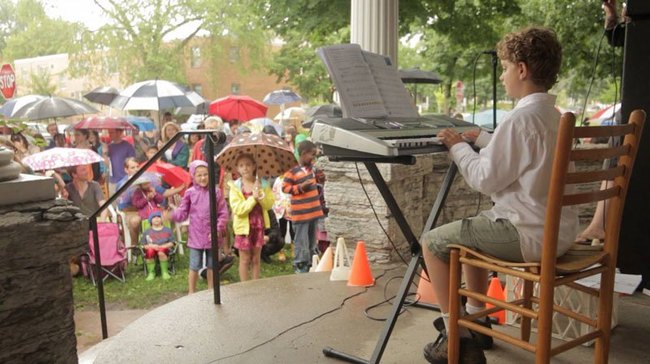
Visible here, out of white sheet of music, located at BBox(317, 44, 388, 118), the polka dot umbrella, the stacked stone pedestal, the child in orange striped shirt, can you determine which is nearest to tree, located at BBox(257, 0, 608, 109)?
the child in orange striped shirt

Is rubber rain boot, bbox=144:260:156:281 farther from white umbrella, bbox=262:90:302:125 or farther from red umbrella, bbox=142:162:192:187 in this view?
white umbrella, bbox=262:90:302:125

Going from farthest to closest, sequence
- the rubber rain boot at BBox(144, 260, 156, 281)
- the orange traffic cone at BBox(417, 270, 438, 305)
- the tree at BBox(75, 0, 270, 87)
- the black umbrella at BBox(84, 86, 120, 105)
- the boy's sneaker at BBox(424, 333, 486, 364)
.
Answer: the tree at BBox(75, 0, 270, 87)
the black umbrella at BBox(84, 86, 120, 105)
the rubber rain boot at BBox(144, 260, 156, 281)
the orange traffic cone at BBox(417, 270, 438, 305)
the boy's sneaker at BBox(424, 333, 486, 364)

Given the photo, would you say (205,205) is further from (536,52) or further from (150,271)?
(536,52)

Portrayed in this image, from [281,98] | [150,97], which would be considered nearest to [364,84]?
[150,97]

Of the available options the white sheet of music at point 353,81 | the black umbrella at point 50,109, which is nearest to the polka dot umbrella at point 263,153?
the white sheet of music at point 353,81

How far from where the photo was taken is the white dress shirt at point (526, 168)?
2.44m

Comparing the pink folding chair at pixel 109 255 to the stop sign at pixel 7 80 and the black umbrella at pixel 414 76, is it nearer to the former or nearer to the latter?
the black umbrella at pixel 414 76

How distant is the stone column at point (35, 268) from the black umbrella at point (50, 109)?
9.57 meters

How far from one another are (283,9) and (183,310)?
6.39m

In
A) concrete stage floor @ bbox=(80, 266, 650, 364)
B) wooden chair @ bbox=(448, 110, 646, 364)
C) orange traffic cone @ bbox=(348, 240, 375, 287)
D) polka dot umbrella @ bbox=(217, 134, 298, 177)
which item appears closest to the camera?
wooden chair @ bbox=(448, 110, 646, 364)

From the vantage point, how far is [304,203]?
6.66 m

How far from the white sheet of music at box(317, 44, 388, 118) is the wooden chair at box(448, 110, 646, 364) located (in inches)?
31.6

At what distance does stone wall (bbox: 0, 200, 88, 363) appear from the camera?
1812 mm

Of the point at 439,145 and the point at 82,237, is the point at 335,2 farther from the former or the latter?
the point at 82,237
